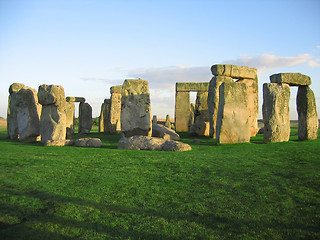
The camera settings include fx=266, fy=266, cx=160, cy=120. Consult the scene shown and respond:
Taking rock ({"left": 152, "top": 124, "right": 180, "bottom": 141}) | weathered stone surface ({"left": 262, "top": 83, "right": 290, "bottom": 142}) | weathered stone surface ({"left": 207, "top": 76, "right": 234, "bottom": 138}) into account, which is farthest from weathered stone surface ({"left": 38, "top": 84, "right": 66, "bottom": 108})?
weathered stone surface ({"left": 262, "top": 83, "right": 290, "bottom": 142})

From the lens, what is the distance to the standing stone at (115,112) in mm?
15529

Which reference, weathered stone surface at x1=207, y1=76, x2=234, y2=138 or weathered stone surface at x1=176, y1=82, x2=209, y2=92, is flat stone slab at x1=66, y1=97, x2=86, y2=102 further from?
weathered stone surface at x1=207, y1=76, x2=234, y2=138

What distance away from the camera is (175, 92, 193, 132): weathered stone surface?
675 inches

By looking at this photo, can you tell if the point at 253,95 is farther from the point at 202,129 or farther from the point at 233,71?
the point at 202,129

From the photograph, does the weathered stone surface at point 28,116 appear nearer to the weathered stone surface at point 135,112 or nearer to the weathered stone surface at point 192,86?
the weathered stone surface at point 135,112

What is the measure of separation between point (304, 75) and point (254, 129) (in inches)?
156

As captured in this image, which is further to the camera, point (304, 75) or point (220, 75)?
point (220, 75)

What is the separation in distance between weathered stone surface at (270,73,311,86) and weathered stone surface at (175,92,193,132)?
8.25 meters

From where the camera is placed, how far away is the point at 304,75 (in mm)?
9430

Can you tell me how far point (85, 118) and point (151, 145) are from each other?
960 centimetres

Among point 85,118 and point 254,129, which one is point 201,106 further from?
point 85,118

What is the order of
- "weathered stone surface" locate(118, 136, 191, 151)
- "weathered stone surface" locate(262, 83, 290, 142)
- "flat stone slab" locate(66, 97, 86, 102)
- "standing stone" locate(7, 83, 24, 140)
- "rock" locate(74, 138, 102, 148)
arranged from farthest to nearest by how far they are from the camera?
"flat stone slab" locate(66, 97, 86, 102) < "standing stone" locate(7, 83, 24, 140) < "weathered stone surface" locate(262, 83, 290, 142) < "rock" locate(74, 138, 102, 148) < "weathered stone surface" locate(118, 136, 191, 151)

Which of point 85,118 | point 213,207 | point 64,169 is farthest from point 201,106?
point 213,207

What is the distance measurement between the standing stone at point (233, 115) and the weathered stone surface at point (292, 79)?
1.26 metres
